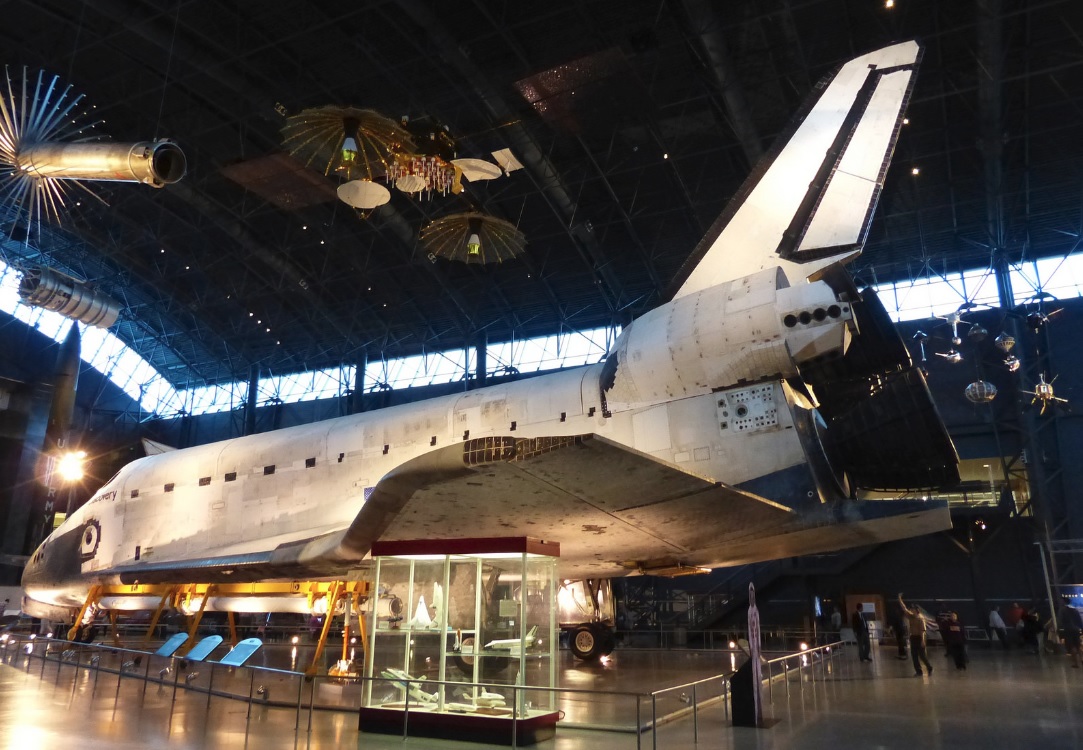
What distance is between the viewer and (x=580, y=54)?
539 inches

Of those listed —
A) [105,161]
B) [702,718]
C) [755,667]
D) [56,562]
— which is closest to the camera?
[755,667]

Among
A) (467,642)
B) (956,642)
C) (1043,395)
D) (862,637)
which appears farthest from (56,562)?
(1043,395)

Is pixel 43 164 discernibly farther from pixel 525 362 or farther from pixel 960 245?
pixel 960 245

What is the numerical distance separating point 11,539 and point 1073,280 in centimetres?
3280

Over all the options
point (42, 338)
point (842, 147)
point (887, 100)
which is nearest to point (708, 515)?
point (842, 147)

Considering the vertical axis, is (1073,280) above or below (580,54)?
below

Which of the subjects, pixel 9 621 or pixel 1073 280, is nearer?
pixel 1073 280

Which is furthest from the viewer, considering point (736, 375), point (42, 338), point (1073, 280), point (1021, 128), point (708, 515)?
point (42, 338)

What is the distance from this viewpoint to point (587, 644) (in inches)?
438

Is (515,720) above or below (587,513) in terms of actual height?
below

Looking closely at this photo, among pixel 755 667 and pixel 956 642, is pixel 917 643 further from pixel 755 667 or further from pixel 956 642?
pixel 755 667

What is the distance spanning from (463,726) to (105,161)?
672 cm

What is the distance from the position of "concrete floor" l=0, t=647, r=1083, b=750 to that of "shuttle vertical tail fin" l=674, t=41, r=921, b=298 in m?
3.69

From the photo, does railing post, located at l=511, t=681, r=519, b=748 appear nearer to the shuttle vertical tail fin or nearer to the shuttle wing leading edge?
the shuttle wing leading edge
